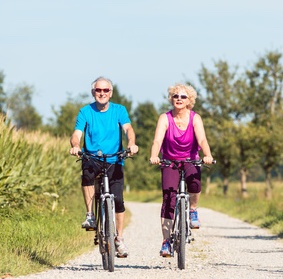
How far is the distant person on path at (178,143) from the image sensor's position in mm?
10266

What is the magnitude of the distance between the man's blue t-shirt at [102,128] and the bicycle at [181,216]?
0.61 m

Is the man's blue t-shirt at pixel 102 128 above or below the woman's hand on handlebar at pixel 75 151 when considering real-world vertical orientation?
above

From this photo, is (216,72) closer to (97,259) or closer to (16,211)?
(16,211)

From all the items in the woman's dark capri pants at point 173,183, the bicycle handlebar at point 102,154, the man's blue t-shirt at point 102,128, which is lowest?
the woman's dark capri pants at point 173,183

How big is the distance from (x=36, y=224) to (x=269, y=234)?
600cm

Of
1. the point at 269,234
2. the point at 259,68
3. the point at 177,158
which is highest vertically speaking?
the point at 259,68

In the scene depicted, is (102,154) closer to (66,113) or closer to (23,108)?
(66,113)

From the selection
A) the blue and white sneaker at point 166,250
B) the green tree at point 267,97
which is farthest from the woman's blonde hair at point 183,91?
the green tree at point 267,97

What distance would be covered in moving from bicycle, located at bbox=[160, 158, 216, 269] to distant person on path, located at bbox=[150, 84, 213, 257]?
0.31ft

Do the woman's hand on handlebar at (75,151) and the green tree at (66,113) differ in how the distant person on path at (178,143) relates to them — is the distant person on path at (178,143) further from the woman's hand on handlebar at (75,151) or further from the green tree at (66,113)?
the green tree at (66,113)

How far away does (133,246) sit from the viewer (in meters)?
15.2

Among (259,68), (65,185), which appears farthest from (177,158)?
(259,68)

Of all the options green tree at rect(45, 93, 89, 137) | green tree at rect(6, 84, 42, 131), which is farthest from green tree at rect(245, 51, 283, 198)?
green tree at rect(6, 84, 42, 131)

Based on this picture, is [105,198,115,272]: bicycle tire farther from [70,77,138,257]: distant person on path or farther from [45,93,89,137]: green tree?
[45,93,89,137]: green tree
